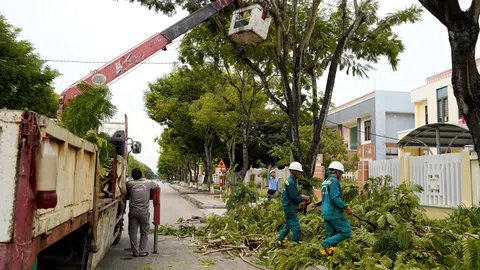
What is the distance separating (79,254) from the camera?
17.0 ft

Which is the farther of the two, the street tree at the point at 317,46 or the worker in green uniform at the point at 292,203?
the street tree at the point at 317,46

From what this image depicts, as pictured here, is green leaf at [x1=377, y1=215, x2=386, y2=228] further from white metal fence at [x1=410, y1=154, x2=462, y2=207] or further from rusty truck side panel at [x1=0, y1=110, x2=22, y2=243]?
rusty truck side panel at [x1=0, y1=110, x2=22, y2=243]

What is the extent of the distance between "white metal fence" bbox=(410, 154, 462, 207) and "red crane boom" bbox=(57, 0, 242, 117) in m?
6.60

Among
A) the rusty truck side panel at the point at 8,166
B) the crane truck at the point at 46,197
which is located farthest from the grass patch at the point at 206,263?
the rusty truck side panel at the point at 8,166

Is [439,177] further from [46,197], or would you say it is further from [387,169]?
[46,197]

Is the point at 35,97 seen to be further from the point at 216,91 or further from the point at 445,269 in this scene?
the point at 445,269

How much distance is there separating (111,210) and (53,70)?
17.1m

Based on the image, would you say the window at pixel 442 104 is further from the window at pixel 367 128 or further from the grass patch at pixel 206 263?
the grass patch at pixel 206 263

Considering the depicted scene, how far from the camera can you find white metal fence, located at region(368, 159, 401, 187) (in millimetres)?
13344

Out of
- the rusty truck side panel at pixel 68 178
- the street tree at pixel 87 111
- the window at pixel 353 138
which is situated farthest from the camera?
the window at pixel 353 138

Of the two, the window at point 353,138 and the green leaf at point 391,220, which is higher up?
the window at point 353,138

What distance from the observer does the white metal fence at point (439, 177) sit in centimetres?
1084

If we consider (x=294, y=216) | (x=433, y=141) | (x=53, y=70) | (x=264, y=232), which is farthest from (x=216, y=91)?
(x=294, y=216)

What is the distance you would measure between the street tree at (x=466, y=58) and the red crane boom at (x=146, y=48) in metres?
7.28
